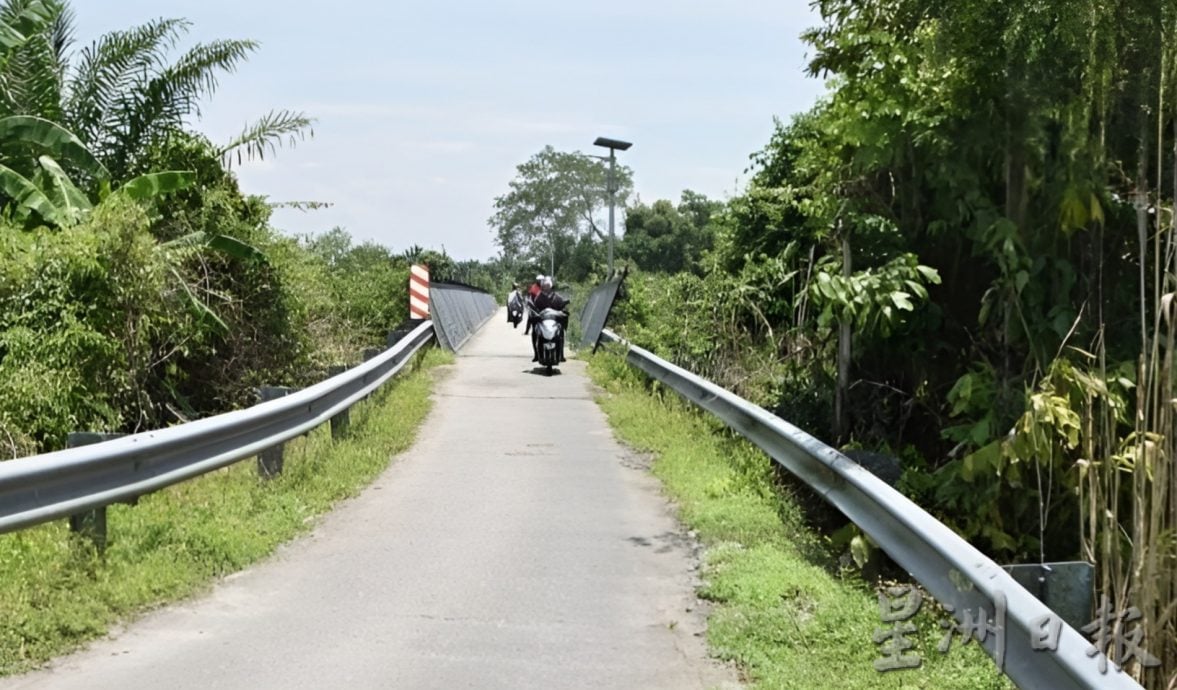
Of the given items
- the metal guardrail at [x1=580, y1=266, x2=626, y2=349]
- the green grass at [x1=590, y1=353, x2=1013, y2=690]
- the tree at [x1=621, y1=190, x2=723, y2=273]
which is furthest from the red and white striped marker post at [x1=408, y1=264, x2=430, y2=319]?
the tree at [x1=621, y1=190, x2=723, y2=273]

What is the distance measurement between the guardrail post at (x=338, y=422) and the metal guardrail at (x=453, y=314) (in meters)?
11.8

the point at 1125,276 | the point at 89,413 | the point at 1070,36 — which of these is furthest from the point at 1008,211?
the point at 89,413

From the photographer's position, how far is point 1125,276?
23.8ft

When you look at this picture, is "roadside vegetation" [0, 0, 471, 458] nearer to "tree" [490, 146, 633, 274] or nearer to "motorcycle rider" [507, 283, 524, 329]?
"motorcycle rider" [507, 283, 524, 329]

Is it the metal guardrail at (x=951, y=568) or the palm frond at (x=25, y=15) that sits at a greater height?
the palm frond at (x=25, y=15)

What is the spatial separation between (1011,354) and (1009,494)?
3.55 ft

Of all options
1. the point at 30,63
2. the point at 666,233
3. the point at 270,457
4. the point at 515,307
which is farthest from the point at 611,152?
the point at 666,233

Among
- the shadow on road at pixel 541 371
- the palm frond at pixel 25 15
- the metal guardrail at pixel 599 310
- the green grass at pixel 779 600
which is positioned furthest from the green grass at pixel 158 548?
the metal guardrail at pixel 599 310

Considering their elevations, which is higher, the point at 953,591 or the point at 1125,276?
the point at 1125,276

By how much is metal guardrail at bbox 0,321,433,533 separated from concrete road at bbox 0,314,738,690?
2.04 ft

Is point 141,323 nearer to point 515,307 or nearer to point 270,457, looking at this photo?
point 270,457

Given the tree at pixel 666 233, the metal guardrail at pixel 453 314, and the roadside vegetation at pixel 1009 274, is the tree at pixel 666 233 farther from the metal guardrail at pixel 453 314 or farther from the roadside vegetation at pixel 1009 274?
the roadside vegetation at pixel 1009 274

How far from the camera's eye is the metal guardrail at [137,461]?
521 cm

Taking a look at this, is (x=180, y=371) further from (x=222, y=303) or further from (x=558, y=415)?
(x=558, y=415)
